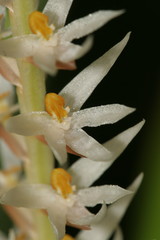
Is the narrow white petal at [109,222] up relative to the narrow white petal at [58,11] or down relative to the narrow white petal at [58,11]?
down

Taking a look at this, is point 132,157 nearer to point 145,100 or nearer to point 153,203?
point 145,100

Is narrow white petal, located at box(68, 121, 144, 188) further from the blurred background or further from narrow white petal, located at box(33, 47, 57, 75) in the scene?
the blurred background

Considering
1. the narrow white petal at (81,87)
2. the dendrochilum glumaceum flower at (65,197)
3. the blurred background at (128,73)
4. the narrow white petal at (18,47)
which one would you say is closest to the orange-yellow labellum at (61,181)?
the dendrochilum glumaceum flower at (65,197)

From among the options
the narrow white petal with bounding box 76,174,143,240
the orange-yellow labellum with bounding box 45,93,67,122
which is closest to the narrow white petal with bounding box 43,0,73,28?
the orange-yellow labellum with bounding box 45,93,67,122

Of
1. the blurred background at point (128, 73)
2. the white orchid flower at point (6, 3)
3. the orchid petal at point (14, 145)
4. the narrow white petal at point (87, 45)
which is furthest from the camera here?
the blurred background at point (128, 73)

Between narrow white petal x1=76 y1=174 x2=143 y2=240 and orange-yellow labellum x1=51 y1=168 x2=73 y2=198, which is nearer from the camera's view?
orange-yellow labellum x1=51 y1=168 x2=73 y2=198

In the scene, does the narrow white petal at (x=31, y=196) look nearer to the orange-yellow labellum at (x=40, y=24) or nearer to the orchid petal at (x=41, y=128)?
the orchid petal at (x=41, y=128)

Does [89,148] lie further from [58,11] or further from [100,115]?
[58,11]
